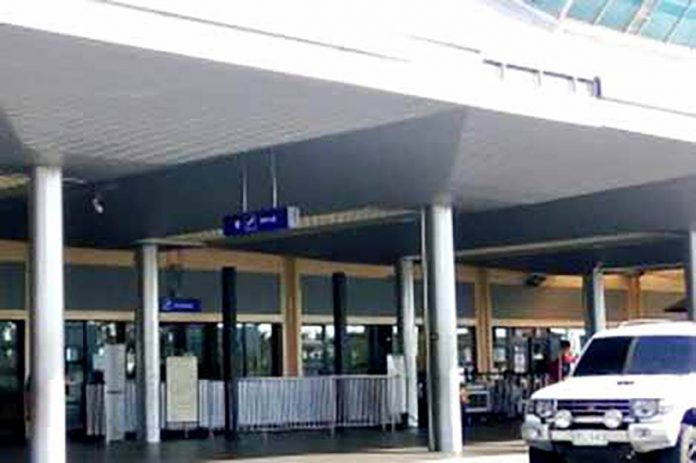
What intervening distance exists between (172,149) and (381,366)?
18.3 meters

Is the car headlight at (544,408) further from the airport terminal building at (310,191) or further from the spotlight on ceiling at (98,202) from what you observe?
the spotlight on ceiling at (98,202)

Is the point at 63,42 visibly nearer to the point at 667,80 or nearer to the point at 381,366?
the point at 667,80

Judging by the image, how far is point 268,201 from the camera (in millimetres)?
23969

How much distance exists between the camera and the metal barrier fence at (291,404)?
28.1 m

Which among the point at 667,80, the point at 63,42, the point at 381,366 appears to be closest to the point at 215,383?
the point at 381,366

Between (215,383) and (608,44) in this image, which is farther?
(215,383)

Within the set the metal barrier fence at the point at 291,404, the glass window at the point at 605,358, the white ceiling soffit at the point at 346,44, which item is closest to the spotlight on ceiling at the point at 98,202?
the metal barrier fence at the point at 291,404

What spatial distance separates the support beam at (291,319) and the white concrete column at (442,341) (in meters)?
11.4

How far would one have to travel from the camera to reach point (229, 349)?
2892cm

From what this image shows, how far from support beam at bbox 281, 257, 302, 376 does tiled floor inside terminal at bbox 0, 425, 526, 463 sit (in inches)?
219

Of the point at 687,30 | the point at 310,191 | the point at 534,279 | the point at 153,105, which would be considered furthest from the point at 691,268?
the point at 153,105

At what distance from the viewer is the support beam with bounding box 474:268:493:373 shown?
3922 cm

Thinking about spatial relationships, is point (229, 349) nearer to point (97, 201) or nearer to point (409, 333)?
point (409, 333)

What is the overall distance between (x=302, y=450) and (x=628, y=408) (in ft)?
29.4
